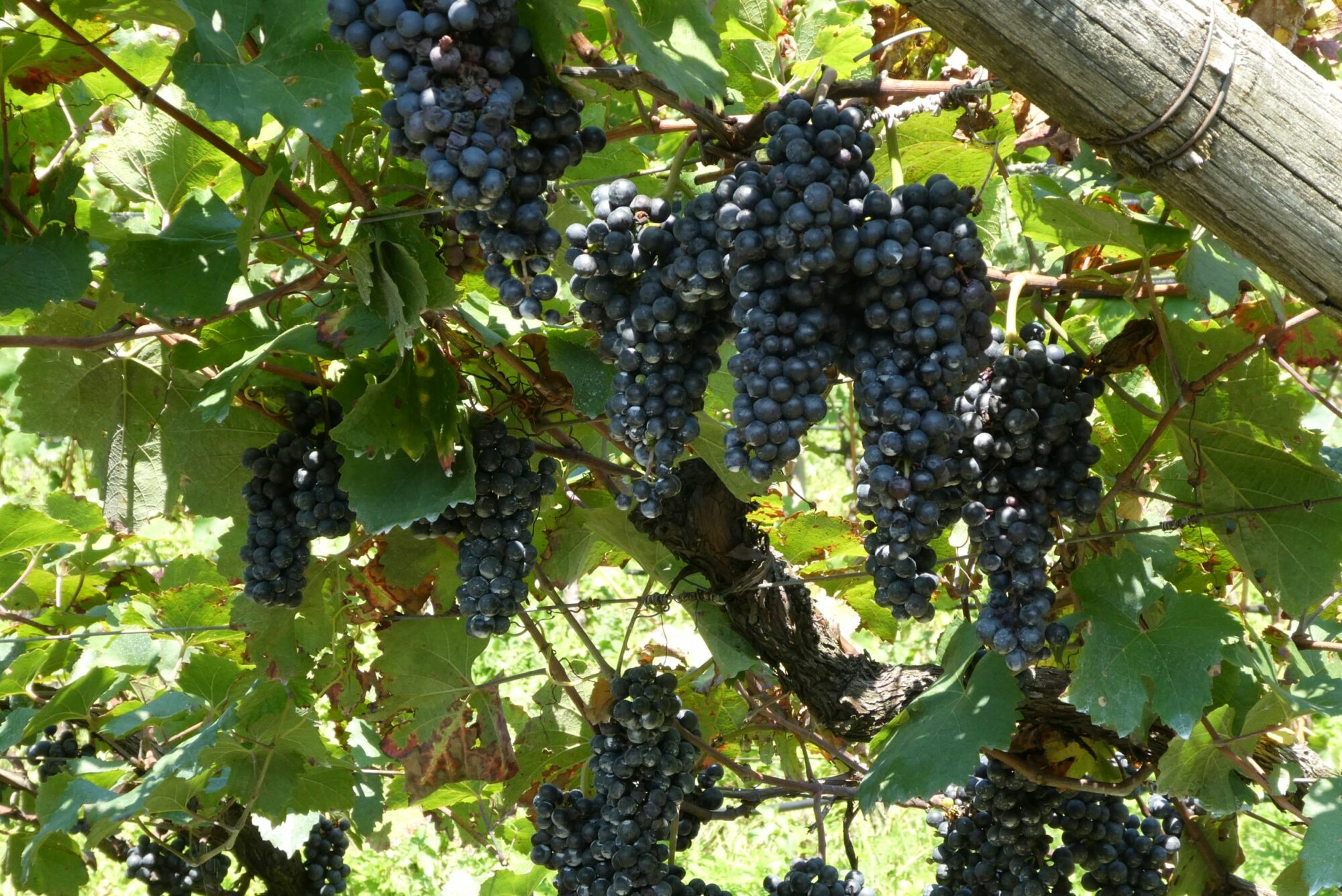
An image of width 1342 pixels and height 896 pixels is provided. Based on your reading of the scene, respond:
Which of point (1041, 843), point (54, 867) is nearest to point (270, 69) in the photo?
→ point (1041, 843)

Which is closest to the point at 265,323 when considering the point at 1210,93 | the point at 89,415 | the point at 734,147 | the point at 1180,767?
the point at 89,415

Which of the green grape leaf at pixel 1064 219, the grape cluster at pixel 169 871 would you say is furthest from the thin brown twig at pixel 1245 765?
the grape cluster at pixel 169 871

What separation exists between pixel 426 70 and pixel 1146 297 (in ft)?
4.13

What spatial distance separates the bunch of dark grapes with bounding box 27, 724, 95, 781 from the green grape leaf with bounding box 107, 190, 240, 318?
5.44 ft

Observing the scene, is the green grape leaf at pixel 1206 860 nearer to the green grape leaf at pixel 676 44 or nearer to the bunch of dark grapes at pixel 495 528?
the bunch of dark grapes at pixel 495 528

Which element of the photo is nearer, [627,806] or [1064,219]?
[1064,219]

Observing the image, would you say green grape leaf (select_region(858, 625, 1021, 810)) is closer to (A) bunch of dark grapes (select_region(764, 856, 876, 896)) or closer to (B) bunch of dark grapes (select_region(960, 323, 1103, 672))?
(B) bunch of dark grapes (select_region(960, 323, 1103, 672))

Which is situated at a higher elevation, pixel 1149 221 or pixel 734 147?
pixel 1149 221

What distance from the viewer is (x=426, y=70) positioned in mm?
1143

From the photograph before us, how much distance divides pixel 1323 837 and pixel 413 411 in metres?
1.52

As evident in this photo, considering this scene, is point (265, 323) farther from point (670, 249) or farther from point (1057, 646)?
point (1057, 646)

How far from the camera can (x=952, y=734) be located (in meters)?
1.69

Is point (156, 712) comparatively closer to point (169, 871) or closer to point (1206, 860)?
point (169, 871)

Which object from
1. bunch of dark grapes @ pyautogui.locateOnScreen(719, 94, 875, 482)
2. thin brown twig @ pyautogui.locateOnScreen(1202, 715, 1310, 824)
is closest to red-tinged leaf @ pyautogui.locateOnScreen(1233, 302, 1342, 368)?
thin brown twig @ pyautogui.locateOnScreen(1202, 715, 1310, 824)
